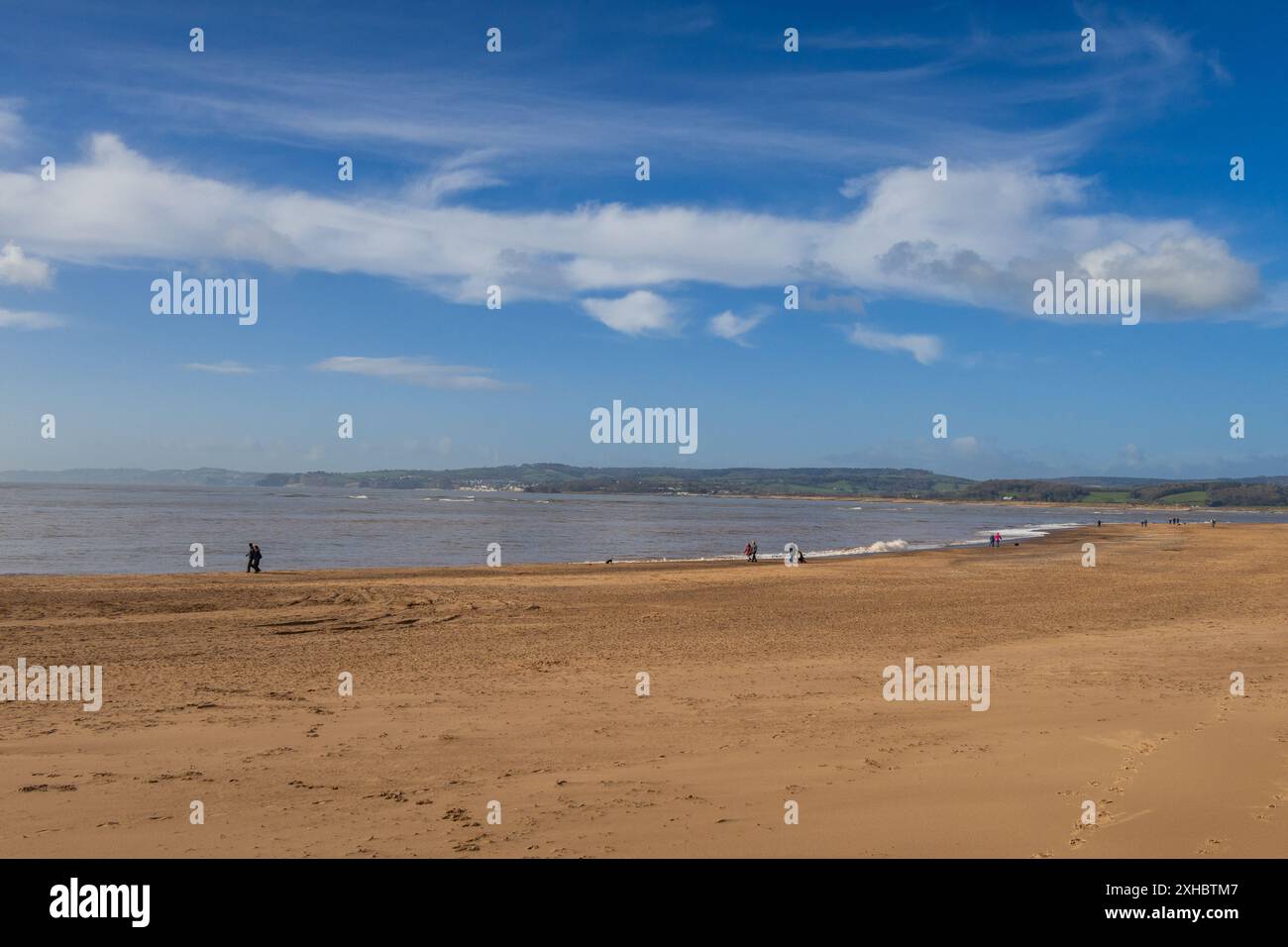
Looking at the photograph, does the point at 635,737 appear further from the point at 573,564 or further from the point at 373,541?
the point at 373,541

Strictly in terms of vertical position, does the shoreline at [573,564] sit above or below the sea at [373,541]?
below

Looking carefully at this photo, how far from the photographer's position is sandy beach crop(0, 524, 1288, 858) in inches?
280

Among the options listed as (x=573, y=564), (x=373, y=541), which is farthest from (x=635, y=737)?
(x=373, y=541)

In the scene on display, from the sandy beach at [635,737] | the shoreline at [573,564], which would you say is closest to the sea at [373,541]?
the shoreline at [573,564]

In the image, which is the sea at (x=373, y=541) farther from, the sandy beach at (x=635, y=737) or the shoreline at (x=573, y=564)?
the sandy beach at (x=635, y=737)

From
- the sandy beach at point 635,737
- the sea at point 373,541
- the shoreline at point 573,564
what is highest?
the sea at point 373,541

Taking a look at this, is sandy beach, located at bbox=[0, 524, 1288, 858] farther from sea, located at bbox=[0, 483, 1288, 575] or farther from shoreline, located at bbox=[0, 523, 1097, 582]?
sea, located at bbox=[0, 483, 1288, 575]

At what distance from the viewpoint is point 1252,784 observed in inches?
323

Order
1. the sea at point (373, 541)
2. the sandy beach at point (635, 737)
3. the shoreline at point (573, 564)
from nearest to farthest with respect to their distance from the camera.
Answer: the sandy beach at point (635, 737), the shoreline at point (573, 564), the sea at point (373, 541)

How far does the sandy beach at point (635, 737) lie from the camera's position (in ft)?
23.4

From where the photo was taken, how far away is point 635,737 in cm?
1020

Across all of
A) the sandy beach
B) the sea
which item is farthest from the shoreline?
the sandy beach
